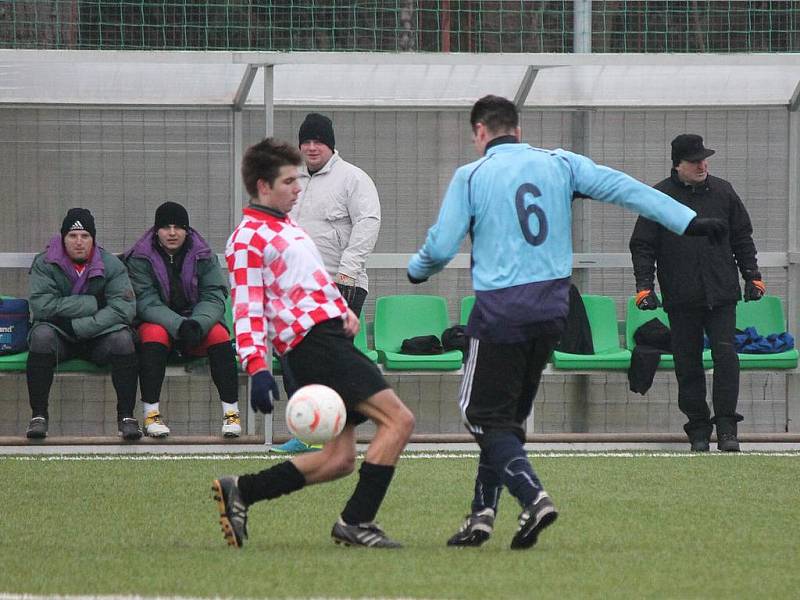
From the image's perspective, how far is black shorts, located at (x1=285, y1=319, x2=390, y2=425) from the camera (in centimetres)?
550

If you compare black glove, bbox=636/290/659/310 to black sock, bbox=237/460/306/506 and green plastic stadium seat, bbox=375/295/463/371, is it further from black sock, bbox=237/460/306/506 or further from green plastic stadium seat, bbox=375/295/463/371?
black sock, bbox=237/460/306/506

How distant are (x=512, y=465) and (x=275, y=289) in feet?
3.50

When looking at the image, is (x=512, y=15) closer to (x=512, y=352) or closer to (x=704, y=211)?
(x=704, y=211)

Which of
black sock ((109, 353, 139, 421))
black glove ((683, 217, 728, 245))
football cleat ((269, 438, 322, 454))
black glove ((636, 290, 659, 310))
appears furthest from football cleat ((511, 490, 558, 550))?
black sock ((109, 353, 139, 421))

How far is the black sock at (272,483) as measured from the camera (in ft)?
18.4

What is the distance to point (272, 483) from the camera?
18.4ft

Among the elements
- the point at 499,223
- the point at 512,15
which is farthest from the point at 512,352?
the point at 512,15

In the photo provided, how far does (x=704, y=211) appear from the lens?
9234mm

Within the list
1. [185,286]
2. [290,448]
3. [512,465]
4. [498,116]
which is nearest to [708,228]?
[498,116]

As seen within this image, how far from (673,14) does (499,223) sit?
7.93 meters

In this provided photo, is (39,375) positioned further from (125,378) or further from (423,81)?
(423,81)

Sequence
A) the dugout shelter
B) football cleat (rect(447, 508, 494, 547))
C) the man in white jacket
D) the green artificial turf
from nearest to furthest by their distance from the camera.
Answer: the green artificial turf → football cleat (rect(447, 508, 494, 547)) → the man in white jacket → the dugout shelter

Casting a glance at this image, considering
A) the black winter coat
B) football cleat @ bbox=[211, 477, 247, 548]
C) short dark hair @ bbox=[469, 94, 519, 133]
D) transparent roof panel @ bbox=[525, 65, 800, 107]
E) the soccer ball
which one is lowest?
football cleat @ bbox=[211, 477, 247, 548]

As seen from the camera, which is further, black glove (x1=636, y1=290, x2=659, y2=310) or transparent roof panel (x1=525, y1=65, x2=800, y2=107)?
transparent roof panel (x1=525, y1=65, x2=800, y2=107)
